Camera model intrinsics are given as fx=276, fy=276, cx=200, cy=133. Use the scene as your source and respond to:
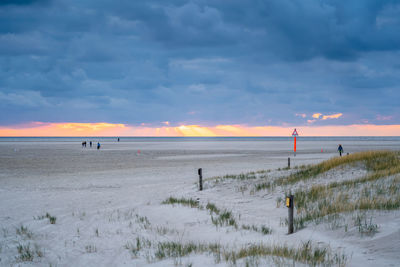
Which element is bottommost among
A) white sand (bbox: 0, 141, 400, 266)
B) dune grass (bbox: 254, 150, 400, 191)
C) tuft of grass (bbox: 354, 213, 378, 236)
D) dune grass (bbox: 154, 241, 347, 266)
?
white sand (bbox: 0, 141, 400, 266)

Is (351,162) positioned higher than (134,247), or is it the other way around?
(351,162)

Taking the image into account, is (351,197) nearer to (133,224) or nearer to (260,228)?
(260,228)

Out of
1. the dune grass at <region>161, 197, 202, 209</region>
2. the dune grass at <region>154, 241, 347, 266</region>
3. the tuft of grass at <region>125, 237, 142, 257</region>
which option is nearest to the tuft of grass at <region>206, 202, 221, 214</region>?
the dune grass at <region>161, 197, 202, 209</region>

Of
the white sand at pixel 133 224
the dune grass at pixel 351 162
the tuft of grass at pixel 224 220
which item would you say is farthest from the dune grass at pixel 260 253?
the dune grass at pixel 351 162

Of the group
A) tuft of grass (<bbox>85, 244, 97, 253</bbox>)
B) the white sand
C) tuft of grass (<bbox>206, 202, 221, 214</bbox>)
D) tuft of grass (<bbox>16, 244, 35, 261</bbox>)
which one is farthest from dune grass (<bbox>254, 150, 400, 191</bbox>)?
tuft of grass (<bbox>16, 244, 35, 261</bbox>)

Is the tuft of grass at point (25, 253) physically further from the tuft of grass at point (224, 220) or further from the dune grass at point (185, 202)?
the dune grass at point (185, 202)

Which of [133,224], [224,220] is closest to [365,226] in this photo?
[224,220]

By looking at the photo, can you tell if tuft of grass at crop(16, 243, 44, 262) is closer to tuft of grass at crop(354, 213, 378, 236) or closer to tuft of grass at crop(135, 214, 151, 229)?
tuft of grass at crop(135, 214, 151, 229)

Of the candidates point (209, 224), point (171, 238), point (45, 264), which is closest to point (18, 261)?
point (45, 264)

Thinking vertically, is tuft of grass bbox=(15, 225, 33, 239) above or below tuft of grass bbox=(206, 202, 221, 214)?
below

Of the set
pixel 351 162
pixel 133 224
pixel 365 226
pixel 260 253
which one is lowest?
pixel 133 224

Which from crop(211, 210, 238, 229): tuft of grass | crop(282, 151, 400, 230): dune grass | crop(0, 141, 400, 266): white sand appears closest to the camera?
crop(0, 141, 400, 266): white sand

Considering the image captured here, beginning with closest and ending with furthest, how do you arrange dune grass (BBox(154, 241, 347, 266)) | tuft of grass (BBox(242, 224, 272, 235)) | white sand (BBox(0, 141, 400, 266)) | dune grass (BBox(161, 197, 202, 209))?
dune grass (BBox(154, 241, 347, 266))
white sand (BBox(0, 141, 400, 266))
tuft of grass (BBox(242, 224, 272, 235))
dune grass (BBox(161, 197, 202, 209))

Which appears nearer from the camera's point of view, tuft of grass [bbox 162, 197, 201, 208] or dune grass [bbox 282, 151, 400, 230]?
dune grass [bbox 282, 151, 400, 230]
